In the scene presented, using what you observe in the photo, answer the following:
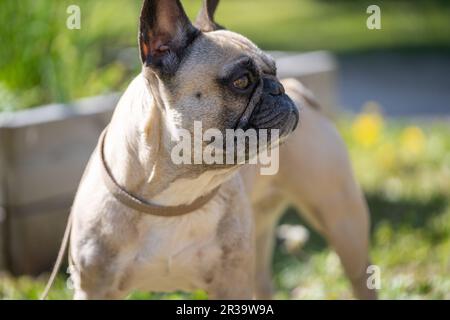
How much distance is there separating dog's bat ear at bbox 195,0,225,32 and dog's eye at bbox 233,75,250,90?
45 cm

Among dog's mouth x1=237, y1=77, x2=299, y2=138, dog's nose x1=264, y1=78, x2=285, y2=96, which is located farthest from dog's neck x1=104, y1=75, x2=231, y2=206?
dog's nose x1=264, y1=78, x2=285, y2=96

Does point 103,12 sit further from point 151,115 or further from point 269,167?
point 151,115

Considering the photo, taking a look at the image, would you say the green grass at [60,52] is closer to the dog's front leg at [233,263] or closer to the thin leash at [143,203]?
the thin leash at [143,203]

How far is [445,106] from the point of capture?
11.3 metres

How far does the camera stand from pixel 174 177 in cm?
372

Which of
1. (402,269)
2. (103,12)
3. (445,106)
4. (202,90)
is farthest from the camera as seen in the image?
(445,106)

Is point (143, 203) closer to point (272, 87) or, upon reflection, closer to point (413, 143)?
point (272, 87)

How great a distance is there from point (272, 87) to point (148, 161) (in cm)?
57

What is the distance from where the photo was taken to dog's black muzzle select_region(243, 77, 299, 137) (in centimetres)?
360

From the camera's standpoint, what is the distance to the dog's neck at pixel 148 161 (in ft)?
12.1

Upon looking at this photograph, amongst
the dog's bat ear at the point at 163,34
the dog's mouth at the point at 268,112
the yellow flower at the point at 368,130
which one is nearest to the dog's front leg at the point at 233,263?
the dog's mouth at the point at 268,112

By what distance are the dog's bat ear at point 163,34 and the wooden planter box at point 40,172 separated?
99.0 inches

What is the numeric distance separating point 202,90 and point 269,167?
3.43 feet

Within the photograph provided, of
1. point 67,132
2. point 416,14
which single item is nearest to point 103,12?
point 67,132
